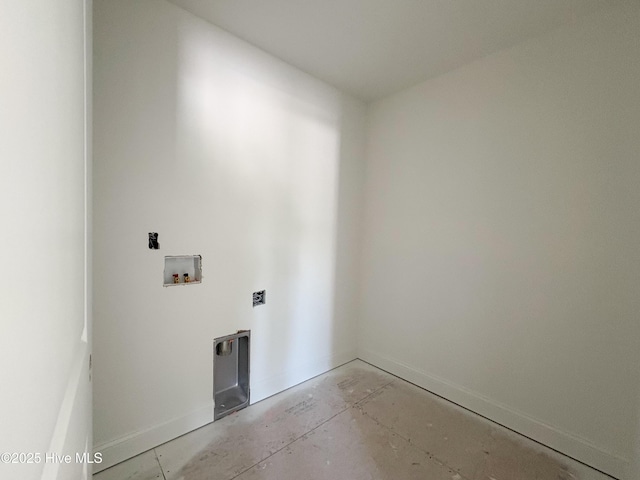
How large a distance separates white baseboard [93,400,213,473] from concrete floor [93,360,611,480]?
36mm

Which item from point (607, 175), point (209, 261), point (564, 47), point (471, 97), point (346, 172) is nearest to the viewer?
point (607, 175)

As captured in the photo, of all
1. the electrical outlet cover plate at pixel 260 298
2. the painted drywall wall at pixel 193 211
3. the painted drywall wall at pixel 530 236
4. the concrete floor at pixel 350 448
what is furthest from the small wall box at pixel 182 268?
the painted drywall wall at pixel 530 236

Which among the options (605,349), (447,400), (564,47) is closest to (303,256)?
(447,400)

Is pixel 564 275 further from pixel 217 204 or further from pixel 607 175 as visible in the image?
pixel 217 204

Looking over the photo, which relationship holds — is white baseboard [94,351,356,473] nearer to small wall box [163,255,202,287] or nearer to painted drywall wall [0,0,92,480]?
small wall box [163,255,202,287]

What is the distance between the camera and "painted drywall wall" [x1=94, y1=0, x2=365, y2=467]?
1485 millimetres

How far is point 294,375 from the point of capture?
237 centimetres

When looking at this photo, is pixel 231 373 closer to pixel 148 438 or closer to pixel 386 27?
pixel 148 438

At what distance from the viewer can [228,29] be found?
6.04ft

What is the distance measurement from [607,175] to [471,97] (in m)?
1.06

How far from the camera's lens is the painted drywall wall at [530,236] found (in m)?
1.55

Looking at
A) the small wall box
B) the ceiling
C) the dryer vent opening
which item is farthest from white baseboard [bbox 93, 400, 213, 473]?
the ceiling

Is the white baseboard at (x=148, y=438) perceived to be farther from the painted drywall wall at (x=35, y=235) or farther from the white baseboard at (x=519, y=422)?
the white baseboard at (x=519, y=422)

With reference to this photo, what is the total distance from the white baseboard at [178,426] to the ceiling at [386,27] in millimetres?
2603
